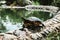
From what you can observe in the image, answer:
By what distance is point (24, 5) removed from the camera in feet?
65.4

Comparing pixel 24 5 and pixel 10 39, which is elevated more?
pixel 10 39

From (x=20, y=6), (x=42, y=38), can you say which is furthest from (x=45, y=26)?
(x=20, y=6)

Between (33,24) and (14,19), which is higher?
(33,24)

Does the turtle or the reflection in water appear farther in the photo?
the reflection in water

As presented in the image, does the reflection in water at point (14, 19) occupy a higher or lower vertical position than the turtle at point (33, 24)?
lower

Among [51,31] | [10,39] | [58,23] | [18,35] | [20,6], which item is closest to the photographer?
[10,39]

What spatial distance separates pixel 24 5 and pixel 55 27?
11.6m

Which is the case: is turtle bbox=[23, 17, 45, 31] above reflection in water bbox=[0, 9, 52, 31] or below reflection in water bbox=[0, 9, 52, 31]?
above

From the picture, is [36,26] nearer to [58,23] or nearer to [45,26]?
[45,26]

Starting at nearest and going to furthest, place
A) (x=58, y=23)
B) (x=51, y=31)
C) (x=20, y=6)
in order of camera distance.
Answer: (x=51, y=31)
(x=58, y=23)
(x=20, y=6)

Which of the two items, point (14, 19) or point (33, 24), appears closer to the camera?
point (33, 24)

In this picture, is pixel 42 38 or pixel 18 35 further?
pixel 42 38

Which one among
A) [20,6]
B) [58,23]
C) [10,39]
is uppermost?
[10,39]

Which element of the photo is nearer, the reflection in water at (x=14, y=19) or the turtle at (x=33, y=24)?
the turtle at (x=33, y=24)
